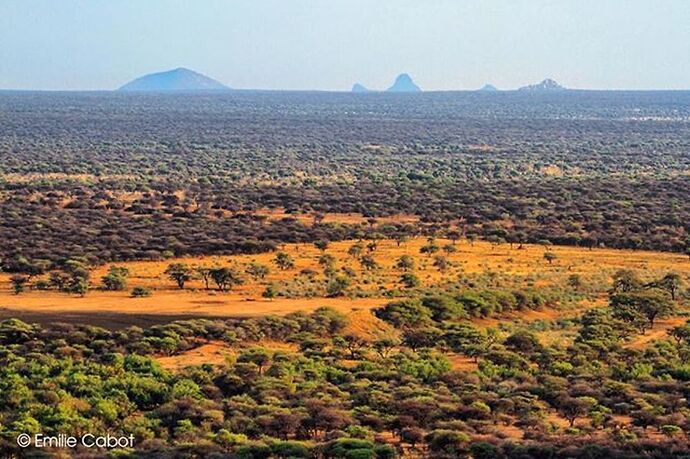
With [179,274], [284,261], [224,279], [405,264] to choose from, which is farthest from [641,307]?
[179,274]

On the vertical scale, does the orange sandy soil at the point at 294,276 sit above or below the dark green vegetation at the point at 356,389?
below

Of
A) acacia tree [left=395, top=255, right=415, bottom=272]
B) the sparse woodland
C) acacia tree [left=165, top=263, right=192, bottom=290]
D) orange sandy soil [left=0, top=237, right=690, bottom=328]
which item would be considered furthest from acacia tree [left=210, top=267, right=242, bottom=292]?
acacia tree [left=395, top=255, right=415, bottom=272]

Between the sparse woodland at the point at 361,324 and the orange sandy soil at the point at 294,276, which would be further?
the orange sandy soil at the point at 294,276

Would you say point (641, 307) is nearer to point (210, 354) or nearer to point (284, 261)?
point (210, 354)

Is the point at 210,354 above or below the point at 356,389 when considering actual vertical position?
below

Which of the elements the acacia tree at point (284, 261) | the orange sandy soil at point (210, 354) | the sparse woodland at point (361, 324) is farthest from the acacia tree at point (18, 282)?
the orange sandy soil at point (210, 354)

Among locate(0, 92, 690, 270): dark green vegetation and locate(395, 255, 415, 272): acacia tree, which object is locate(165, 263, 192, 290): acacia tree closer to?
locate(0, 92, 690, 270): dark green vegetation

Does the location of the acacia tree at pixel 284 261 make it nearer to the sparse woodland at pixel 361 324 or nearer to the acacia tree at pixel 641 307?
the sparse woodland at pixel 361 324

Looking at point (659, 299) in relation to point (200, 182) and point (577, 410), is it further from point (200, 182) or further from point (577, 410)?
point (200, 182)
